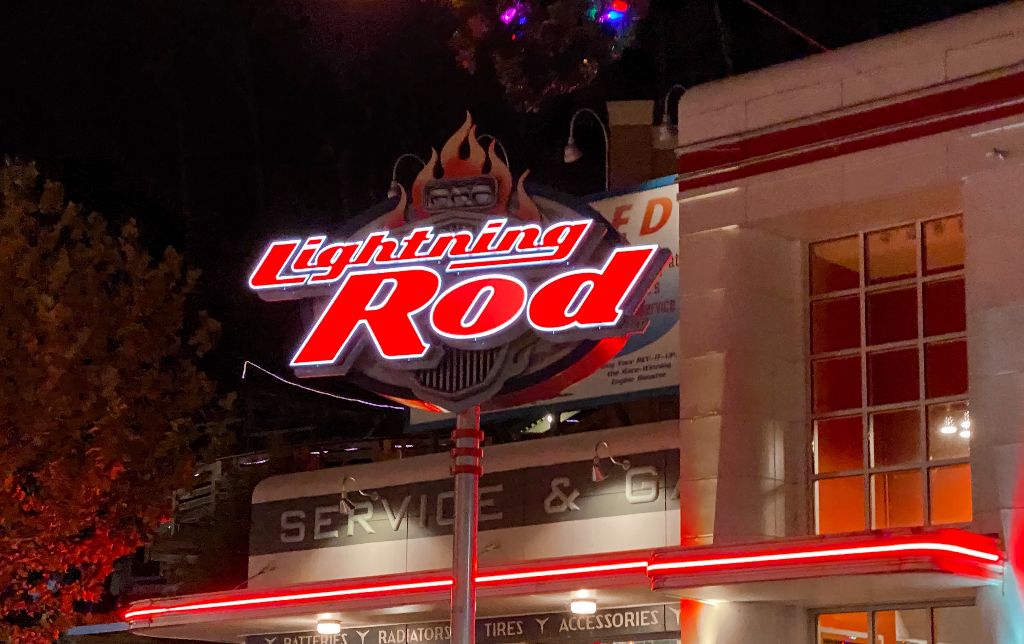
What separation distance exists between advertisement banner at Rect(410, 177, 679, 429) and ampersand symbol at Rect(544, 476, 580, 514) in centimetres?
139

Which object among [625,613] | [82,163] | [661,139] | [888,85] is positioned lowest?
[625,613]

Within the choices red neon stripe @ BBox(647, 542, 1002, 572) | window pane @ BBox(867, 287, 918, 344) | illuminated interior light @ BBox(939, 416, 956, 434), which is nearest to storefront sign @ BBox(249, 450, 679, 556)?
window pane @ BBox(867, 287, 918, 344)

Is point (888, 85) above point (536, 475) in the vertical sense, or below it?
above

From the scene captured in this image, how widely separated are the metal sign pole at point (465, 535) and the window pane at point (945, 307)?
4.80m

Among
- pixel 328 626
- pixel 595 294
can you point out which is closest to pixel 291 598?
pixel 328 626

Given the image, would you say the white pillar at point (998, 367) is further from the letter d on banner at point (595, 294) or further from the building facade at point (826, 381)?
the letter d on banner at point (595, 294)

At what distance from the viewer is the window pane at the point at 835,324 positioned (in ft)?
50.7

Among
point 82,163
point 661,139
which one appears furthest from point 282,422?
point 661,139

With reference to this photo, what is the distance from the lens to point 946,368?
581 inches

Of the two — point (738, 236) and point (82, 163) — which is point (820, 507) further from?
point (82, 163)

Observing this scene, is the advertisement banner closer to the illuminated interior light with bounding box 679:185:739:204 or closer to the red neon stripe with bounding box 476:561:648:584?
the illuminated interior light with bounding box 679:185:739:204

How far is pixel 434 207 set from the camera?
15.1 meters

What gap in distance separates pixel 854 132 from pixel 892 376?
7.60 ft

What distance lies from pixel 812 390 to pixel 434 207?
4.04 m
